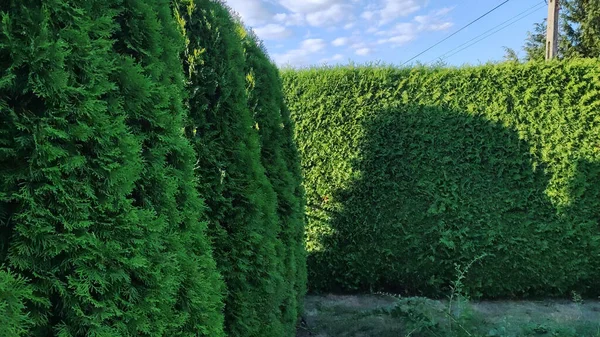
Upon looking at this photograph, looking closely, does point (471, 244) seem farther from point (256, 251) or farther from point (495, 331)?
point (256, 251)

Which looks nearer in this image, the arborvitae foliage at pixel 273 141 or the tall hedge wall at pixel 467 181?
the arborvitae foliage at pixel 273 141

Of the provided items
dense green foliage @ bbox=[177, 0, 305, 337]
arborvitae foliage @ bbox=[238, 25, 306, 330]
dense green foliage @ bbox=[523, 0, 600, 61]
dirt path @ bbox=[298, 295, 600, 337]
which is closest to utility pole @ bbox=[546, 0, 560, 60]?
dense green foliage @ bbox=[523, 0, 600, 61]

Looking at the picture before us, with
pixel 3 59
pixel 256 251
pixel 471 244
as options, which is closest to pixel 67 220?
pixel 3 59

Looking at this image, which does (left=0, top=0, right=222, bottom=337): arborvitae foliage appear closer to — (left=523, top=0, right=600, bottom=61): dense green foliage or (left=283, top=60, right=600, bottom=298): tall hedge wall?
(left=283, top=60, right=600, bottom=298): tall hedge wall

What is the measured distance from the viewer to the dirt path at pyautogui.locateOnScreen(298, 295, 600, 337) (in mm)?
3137

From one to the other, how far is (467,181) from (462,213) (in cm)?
38

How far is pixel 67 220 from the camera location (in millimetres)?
1230

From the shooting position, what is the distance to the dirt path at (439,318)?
314 cm

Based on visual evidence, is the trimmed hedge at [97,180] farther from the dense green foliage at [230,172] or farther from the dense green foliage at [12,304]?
the dense green foliage at [230,172]

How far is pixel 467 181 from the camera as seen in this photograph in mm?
4902

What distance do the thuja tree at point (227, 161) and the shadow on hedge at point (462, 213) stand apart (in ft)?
9.19

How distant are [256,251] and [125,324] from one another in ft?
3.70

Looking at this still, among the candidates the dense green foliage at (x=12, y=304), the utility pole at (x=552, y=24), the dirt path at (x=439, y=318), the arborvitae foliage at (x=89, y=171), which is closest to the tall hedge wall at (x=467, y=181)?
the dirt path at (x=439, y=318)

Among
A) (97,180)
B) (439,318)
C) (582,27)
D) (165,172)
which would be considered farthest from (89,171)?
(582,27)
